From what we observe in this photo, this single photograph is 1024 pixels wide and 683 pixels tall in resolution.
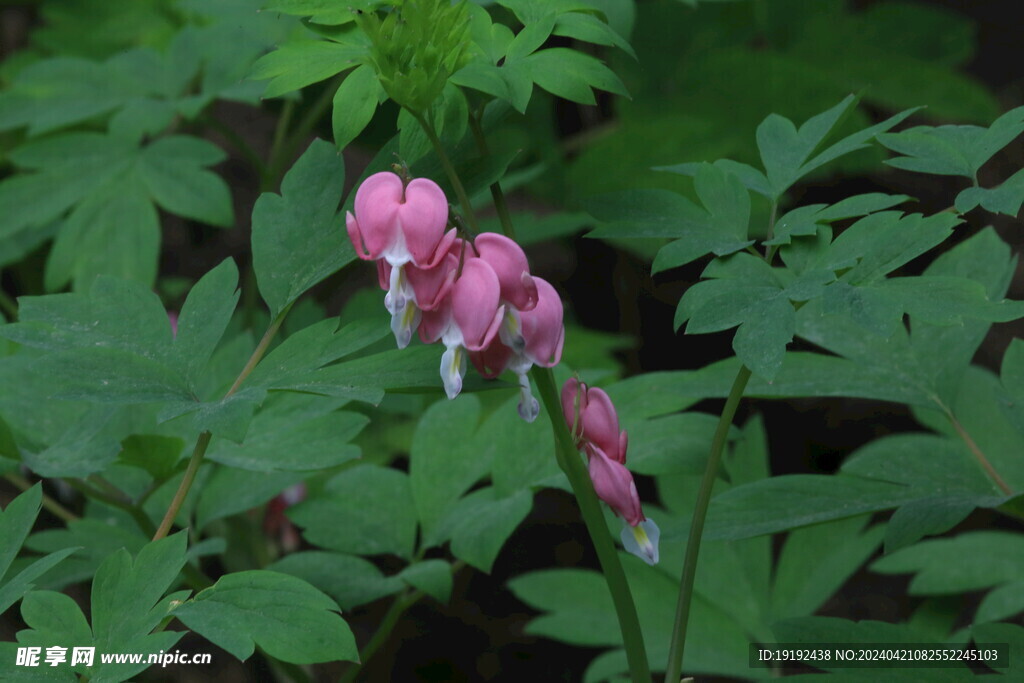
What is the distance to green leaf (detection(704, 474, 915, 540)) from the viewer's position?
1258 millimetres

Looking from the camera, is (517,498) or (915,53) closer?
(517,498)

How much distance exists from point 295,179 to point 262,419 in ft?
1.24

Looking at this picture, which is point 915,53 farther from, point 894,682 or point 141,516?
point 141,516

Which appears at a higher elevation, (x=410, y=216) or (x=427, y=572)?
(x=410, y=216)

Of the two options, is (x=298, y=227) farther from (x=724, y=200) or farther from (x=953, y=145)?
(x=953, y=145)

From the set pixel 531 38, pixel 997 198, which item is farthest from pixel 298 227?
pixel 997 198

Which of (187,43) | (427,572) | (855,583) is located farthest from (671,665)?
(187,43)

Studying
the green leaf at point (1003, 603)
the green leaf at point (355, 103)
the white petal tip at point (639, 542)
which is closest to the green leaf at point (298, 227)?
the green leaf at point (355, 103)

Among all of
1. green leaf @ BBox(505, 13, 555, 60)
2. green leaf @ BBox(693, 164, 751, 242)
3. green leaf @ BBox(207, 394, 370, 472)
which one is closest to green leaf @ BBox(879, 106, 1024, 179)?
green leaf @ BBox(693, 164, 751, 242)

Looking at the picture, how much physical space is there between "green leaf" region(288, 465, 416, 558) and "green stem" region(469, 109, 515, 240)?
0.61 metres

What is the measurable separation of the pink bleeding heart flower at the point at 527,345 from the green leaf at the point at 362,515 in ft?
2.03

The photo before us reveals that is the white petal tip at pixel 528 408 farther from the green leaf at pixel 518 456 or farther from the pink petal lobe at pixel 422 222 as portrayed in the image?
the green leaf at pixel 518 456

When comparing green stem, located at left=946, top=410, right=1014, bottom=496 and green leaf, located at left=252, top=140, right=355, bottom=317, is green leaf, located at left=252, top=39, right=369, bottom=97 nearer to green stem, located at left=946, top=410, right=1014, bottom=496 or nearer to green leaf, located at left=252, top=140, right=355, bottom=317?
green leaf, located at left=252, top=140, right=355, bottom=317

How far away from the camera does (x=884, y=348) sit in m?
1.50
